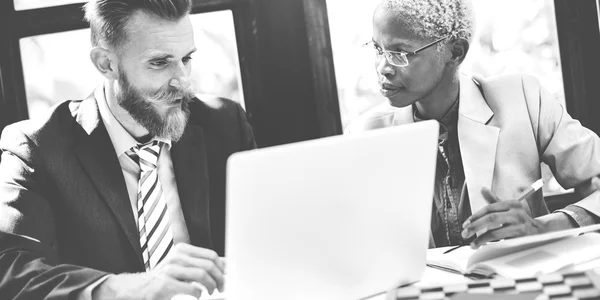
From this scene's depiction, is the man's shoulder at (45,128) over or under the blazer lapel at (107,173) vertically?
over

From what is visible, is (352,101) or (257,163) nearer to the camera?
(257,163)

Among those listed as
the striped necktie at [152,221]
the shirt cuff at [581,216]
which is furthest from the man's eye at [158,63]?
the shirt cuff at [581,216]

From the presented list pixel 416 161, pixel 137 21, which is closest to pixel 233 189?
pixel 416 161

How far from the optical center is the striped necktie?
188 centimetres

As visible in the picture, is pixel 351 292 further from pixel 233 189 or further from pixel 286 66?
pixel 286 66

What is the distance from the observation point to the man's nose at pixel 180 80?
203 centimetres

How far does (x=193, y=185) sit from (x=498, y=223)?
930mm

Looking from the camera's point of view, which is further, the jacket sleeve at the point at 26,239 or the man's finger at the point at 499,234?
the man's finger at the point at 499,234

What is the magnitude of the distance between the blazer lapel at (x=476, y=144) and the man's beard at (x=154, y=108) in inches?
33.5

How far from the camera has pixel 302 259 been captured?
1.15 metres

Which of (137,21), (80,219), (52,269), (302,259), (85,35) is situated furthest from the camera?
(85,35)

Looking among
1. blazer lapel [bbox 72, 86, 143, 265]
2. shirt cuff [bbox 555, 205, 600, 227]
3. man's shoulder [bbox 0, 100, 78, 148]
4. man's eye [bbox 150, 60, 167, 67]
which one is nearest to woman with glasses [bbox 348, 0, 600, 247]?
shirt cuff [bbox 555, 205, 600, 227]

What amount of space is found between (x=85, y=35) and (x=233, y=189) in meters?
1.65

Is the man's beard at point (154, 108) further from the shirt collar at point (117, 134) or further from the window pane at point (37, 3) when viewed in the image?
the window pane at point (37, 3)
